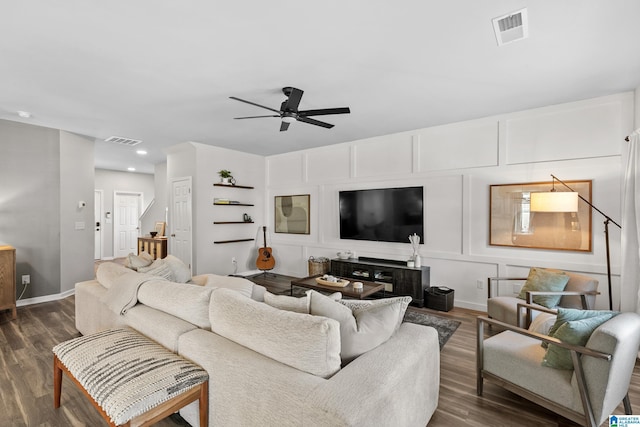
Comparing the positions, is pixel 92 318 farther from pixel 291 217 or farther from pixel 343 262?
pixel 291 217

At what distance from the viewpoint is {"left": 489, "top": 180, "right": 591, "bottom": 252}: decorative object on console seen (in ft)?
11.0

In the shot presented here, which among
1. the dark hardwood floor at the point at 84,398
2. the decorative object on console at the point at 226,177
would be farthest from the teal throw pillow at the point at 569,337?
the decorative object on console at the point at 226,177

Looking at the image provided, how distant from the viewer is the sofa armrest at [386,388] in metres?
1.13

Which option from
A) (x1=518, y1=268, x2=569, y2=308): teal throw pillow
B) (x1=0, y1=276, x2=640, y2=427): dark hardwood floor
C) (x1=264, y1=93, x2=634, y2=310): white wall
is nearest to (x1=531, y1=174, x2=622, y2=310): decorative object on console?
(x1=264, y1=93, x2=634, y2=310): white wall

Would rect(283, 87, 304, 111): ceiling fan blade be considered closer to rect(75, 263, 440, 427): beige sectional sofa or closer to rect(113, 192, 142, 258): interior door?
rect(75, 263, 440, 427): beige sectional sofa

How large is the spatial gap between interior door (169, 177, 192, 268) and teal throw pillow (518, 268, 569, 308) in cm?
511

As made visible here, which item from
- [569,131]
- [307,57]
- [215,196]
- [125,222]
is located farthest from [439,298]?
[125,222]

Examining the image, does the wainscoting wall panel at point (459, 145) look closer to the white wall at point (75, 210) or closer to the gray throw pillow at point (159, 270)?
the gray throw pillow at point (159, 270)

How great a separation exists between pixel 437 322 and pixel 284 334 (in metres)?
2.77

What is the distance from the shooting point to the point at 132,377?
1.48 meters

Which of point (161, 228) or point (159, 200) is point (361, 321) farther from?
point (159, 200)

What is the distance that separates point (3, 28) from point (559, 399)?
439cm

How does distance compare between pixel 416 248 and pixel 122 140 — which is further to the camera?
pixel 122 140

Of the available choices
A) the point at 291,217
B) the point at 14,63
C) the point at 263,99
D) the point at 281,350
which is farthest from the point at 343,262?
the point at 14,63
